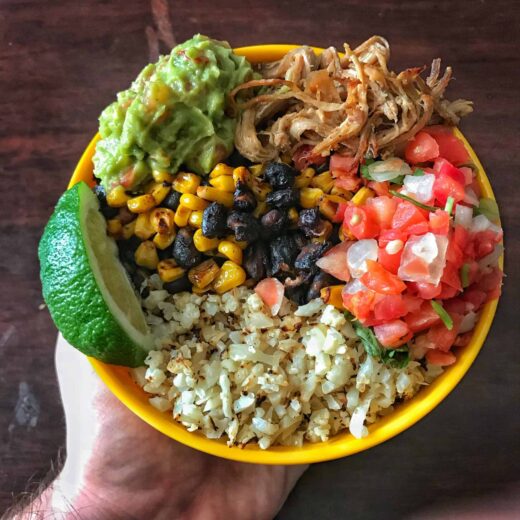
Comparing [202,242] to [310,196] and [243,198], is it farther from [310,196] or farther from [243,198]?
[310,196]

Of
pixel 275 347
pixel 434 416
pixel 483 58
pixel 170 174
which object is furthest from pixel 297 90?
pixel 434 416

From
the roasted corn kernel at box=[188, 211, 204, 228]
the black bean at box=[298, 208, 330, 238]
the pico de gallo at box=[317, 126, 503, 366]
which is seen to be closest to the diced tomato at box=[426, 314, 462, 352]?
the pico de gallo at box=[317, 126, 503, 366]

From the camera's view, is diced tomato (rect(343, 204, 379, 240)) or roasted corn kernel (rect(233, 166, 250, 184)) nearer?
diced tomato (rect(343, 204, 379, 240))

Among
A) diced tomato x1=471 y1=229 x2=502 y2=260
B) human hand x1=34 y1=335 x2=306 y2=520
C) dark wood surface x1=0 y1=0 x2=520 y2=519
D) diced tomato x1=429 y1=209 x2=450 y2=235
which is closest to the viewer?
diced tomato x1=429 y1=209 x2=450 y2=235

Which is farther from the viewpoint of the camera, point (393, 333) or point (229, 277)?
point (229, 277)

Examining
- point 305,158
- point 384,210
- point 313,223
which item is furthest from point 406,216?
point 305,158

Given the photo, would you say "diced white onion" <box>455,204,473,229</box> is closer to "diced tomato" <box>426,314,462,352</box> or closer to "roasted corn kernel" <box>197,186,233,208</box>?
"diced tomato" <box>426,314,462,352</box>
